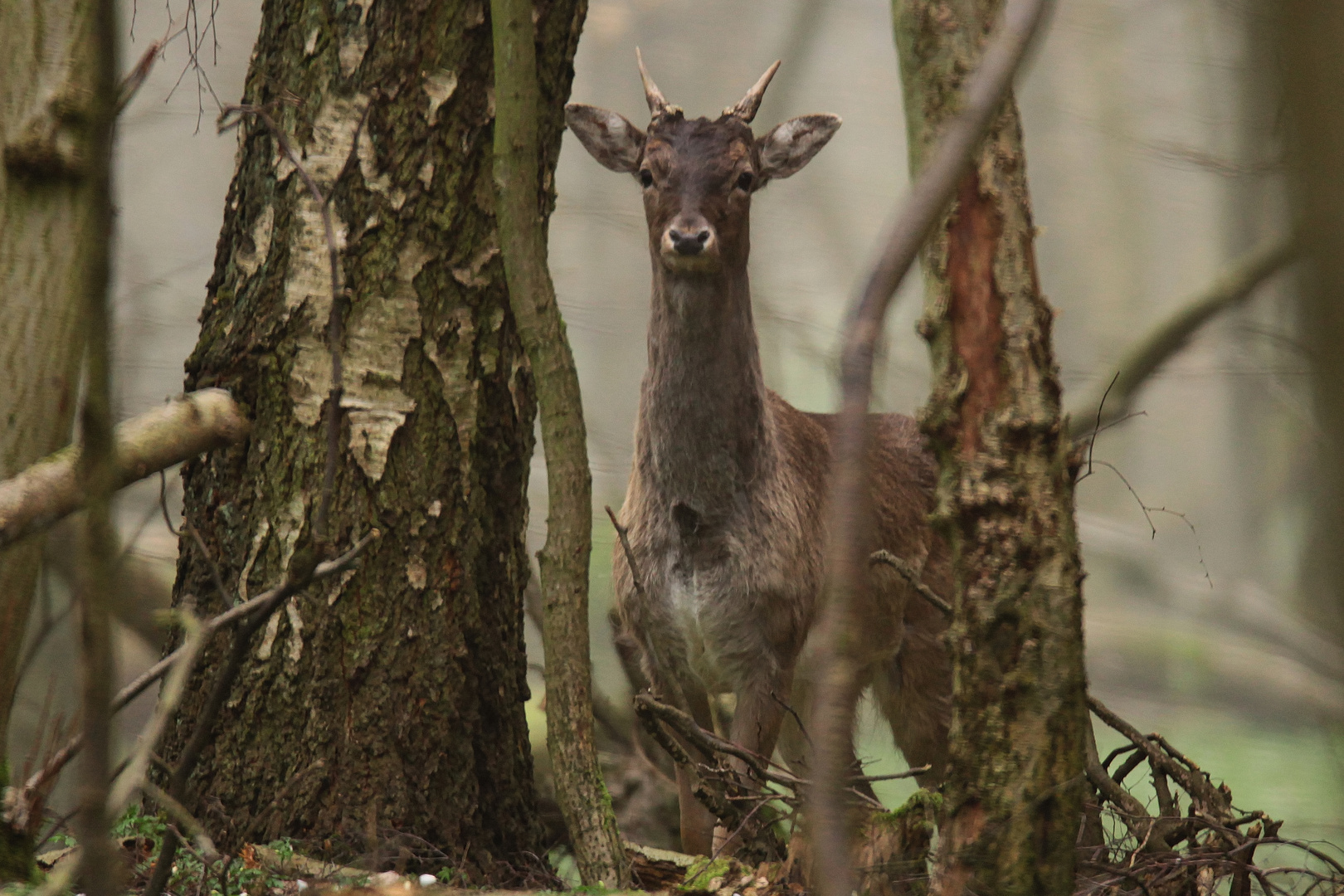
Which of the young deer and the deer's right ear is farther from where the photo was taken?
the deer's right ear

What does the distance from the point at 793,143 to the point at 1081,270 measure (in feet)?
22.9

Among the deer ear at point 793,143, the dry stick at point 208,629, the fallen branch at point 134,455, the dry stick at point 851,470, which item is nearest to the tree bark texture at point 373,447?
the fallen branch at point 134,455

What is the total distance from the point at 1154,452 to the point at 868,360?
1082 cm

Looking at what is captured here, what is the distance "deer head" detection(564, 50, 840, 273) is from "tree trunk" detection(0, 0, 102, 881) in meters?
2.14

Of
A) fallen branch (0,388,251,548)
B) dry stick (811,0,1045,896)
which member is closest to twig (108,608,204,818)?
fallen branch (0,388,251,548)

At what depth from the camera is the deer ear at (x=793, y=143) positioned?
5227 millimetres

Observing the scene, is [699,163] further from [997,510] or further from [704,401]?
[997,510]

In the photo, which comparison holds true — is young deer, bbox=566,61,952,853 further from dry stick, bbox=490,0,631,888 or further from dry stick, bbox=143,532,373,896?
dry stick, bbox=143,532,373,896

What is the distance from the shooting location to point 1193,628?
419 inches

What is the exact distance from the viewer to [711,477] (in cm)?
477

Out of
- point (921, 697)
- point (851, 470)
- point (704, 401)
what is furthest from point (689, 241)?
point (851, 470)

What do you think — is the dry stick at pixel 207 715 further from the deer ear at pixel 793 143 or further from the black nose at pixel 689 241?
the deer ear at pixel 793 143

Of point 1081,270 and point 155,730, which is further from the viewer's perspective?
point 1081,270

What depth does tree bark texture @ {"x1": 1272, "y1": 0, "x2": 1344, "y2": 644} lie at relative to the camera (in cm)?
99
